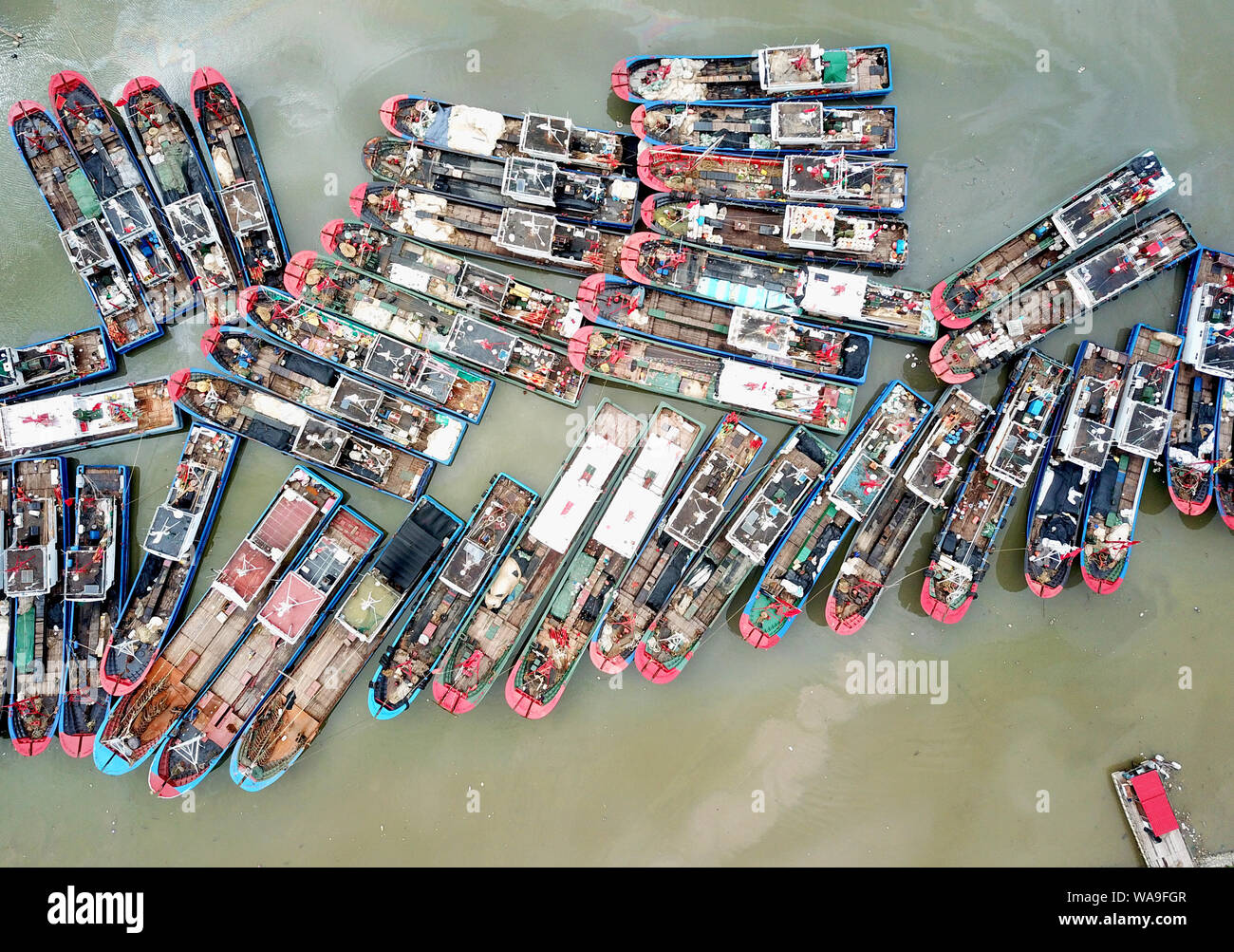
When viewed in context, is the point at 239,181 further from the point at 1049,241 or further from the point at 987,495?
the point at 1049,241

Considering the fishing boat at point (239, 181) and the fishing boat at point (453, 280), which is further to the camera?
the fishing boat at point (453, 280)

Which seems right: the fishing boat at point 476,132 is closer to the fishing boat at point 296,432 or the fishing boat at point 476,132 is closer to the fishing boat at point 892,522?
the fishing boat at point 296,432

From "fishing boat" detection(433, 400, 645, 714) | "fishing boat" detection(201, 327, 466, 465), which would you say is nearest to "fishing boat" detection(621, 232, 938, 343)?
"fishing boat" detection(433, 400, 645, 714)

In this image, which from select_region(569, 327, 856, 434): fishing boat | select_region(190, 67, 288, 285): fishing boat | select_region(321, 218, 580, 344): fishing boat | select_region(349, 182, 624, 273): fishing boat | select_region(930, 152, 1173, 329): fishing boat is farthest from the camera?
select_region(349, 182, 624, 273): fishing boat

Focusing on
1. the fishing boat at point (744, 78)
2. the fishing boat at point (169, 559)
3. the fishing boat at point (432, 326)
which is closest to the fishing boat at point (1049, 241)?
the fishing boat at point (744, 78)

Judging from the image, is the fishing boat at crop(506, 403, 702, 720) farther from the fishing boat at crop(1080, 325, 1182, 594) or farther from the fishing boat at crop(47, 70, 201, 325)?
the fishing boat at crop(47, 70, 201, 325)
